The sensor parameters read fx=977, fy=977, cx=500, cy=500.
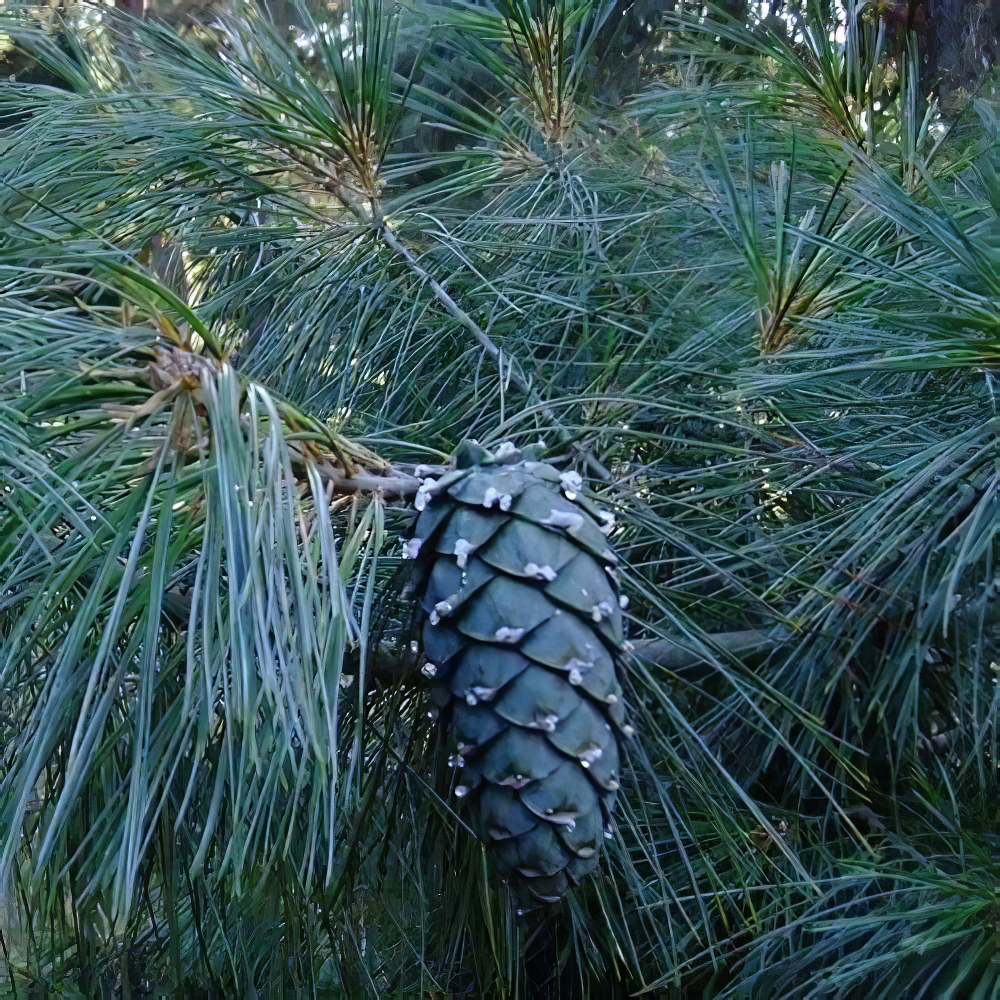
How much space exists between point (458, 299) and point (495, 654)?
381mm

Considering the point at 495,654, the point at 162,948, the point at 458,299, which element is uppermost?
the point at 458,299

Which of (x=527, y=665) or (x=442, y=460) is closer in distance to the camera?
(x=527, y=665)

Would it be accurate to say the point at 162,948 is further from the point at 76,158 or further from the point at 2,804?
the point at 76,158

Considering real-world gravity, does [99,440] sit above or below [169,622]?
above

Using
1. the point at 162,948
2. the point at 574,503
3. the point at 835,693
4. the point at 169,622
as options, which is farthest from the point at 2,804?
the point at 835,693

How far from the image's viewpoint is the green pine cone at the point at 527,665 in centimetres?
36

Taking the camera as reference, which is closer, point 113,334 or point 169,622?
point 113,334

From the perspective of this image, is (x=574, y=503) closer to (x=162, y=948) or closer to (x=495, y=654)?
(x=495, y=654)

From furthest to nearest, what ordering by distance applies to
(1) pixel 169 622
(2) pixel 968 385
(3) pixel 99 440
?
(2) pixel 968 385, (1) pixel 169 622, (3) pixel 99 440

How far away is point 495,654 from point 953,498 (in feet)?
0.87

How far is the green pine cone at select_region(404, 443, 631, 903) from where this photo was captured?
36cm

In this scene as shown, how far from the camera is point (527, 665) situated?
14.4 inches

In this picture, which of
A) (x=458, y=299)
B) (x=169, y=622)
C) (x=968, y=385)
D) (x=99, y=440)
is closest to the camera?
(x=99, y=440)

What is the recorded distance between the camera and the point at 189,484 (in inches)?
14.7
